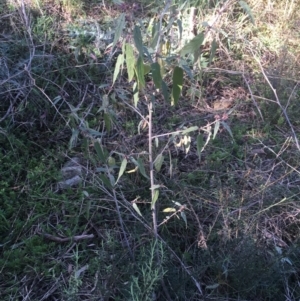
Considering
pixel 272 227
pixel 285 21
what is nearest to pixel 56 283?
pixel 272 227

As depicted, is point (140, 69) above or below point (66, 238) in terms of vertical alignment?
above

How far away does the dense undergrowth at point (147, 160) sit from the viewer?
194cm

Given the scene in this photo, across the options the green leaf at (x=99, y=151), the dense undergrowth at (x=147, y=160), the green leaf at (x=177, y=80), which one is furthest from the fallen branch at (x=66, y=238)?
the green leaf at (x=177, y=80)

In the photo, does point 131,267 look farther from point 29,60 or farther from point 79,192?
point 29,60

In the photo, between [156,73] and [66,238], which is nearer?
[156,73]

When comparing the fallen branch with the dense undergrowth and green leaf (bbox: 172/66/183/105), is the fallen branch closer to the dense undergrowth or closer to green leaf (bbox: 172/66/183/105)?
the dense undergrowth

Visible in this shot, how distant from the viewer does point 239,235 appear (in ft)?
7.14

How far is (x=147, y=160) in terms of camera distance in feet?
8.16

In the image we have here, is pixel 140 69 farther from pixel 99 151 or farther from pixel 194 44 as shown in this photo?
pixel 99 151

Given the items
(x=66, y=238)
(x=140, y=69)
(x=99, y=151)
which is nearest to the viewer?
(x=140, y=69)

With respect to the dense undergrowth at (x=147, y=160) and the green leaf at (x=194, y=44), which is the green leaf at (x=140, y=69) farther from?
the green leaf at (x=194, y=44)

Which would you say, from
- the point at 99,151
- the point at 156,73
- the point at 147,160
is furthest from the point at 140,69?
the point at 147,160

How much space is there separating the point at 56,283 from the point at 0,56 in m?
1.81

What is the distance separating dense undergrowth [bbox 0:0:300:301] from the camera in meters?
1.94
